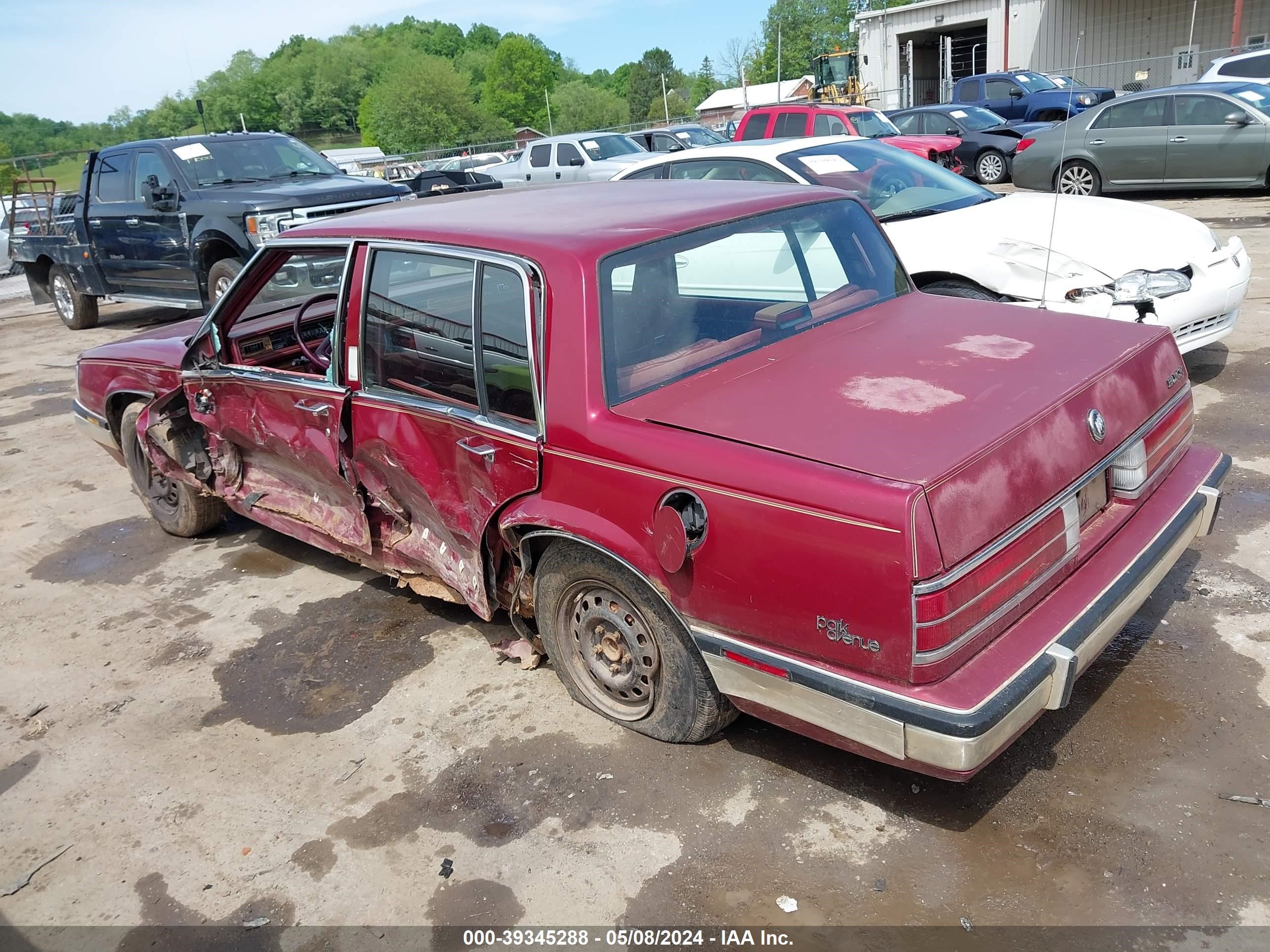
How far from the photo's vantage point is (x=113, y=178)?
1142cm

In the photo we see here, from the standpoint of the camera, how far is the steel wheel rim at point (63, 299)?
1323 cm

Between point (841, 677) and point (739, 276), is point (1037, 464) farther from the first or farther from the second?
point (739, 276)

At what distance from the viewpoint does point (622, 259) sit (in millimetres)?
3143

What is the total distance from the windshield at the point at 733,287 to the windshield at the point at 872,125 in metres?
14.5

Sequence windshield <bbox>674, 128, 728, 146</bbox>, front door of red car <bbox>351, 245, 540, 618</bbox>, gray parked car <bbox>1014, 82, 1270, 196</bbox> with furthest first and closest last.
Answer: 1. windshield <bbox>674, 128, 728, 146</bbox>
2. gray parked car <bbox>1014, 82, 1270, 196</bbox>
3. front door of red car <bbox>351, 245, 540, 618</bbox>

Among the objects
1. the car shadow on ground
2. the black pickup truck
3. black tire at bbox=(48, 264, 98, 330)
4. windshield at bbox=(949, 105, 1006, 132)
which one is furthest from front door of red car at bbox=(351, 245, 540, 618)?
windshield at bbox=(949, 105, 1006, 132)

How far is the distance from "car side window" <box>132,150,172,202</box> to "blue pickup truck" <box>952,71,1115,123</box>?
49.6 feet

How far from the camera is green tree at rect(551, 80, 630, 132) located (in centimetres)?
8775

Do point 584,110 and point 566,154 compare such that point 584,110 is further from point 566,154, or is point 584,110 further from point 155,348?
point 155,348

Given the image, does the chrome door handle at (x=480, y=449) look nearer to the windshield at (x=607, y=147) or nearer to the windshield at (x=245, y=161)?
the windshield at (x=245, y=161)

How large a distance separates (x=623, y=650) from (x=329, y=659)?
5.15ft

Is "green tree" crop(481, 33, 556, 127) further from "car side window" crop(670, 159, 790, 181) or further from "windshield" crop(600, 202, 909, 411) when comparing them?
"windshield" crop(600, 202, 909, 411)

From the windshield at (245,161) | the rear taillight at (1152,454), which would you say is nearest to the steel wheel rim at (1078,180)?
the windshield at (245,161)

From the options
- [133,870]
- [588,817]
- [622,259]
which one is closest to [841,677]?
[588,817]
